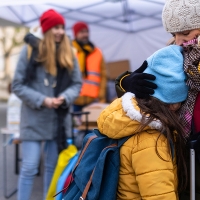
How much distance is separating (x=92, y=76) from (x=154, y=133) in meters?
4.64

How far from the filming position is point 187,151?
1841 millimetres

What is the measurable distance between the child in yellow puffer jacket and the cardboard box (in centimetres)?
552

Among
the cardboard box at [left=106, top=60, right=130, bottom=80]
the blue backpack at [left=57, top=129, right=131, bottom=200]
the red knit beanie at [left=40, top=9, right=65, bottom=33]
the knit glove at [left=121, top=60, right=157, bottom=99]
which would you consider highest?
the red knit beanie at [left=40, top=9, right=65, bottom=33]

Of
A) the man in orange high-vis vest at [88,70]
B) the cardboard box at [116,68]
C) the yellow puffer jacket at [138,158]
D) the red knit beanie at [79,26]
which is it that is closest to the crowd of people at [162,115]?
the yellow puffer jacket at [138,158]

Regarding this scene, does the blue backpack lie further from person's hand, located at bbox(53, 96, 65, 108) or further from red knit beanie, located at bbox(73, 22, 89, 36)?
red knit beanie, located at bbox(73, 22, 89, 36)

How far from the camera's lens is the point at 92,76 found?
Answer: 6383mm

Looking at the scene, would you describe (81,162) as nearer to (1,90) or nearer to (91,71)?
(91,71)

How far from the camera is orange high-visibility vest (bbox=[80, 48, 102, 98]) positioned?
6336 mm

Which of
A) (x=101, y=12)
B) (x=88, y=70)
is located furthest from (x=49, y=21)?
(x=101, y=12)

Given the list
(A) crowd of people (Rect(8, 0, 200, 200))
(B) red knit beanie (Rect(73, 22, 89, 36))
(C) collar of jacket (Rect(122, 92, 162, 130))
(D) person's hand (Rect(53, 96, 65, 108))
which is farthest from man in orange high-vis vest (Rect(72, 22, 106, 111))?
(C) collar of jacket (Rect(122, 92, 162, 130))

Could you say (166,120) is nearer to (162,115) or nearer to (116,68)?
(162,115)

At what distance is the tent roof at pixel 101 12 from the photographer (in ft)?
19.8

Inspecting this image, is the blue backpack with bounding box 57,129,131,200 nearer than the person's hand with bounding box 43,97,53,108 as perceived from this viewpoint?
Yes

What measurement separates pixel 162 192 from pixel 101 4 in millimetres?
4749
